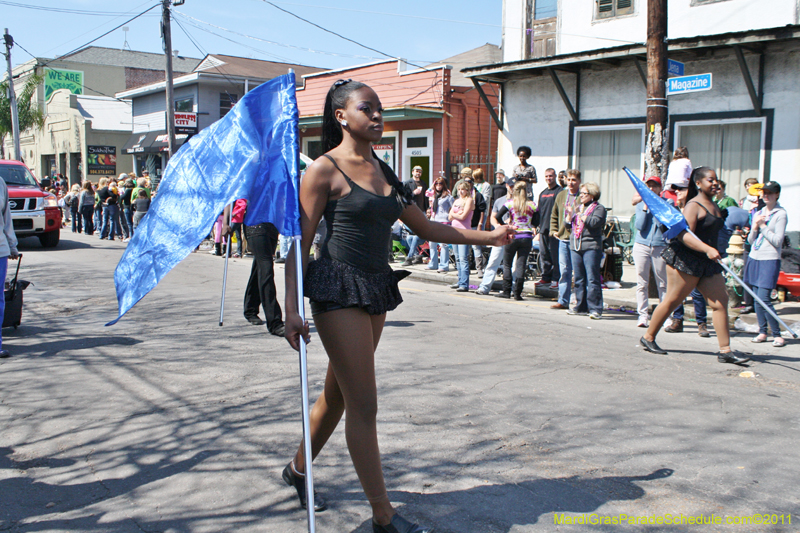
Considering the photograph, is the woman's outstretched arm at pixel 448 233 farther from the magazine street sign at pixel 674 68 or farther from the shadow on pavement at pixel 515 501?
the magazine street sign at pixel 674 68

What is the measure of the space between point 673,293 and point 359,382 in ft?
15.4

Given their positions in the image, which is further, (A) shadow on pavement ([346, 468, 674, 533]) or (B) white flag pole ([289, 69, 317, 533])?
(A) shadow on pavement ([346, 468, 674, 533])

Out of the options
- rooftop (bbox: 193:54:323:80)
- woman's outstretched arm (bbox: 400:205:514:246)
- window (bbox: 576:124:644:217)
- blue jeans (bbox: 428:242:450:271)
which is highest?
rooftop (bbox: 193:54:323:80)

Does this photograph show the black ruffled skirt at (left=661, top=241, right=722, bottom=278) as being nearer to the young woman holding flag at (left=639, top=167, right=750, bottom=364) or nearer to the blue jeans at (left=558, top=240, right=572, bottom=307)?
the young woman holding flag at (left=639, top=167, right=750, bottom=364)

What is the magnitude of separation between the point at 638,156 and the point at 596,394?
34.4 ft

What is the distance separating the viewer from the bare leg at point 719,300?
21.3 feet

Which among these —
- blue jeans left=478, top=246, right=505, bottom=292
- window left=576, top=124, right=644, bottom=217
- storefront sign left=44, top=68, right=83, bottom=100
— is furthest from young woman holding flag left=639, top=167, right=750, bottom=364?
storefront sign left=44, top=68, right=83, bottom=100

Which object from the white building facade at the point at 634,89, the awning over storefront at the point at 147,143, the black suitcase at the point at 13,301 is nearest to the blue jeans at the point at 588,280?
the white building facade at the point at 634,89

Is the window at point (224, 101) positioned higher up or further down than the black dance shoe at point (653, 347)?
higher up

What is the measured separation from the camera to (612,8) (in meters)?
14.9

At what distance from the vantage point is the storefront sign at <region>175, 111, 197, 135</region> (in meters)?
21.6

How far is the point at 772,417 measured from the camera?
489 cm

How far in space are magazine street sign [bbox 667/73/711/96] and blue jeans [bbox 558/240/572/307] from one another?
2803 millimetres

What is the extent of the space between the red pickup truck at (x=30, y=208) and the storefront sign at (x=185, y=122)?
195 inches
